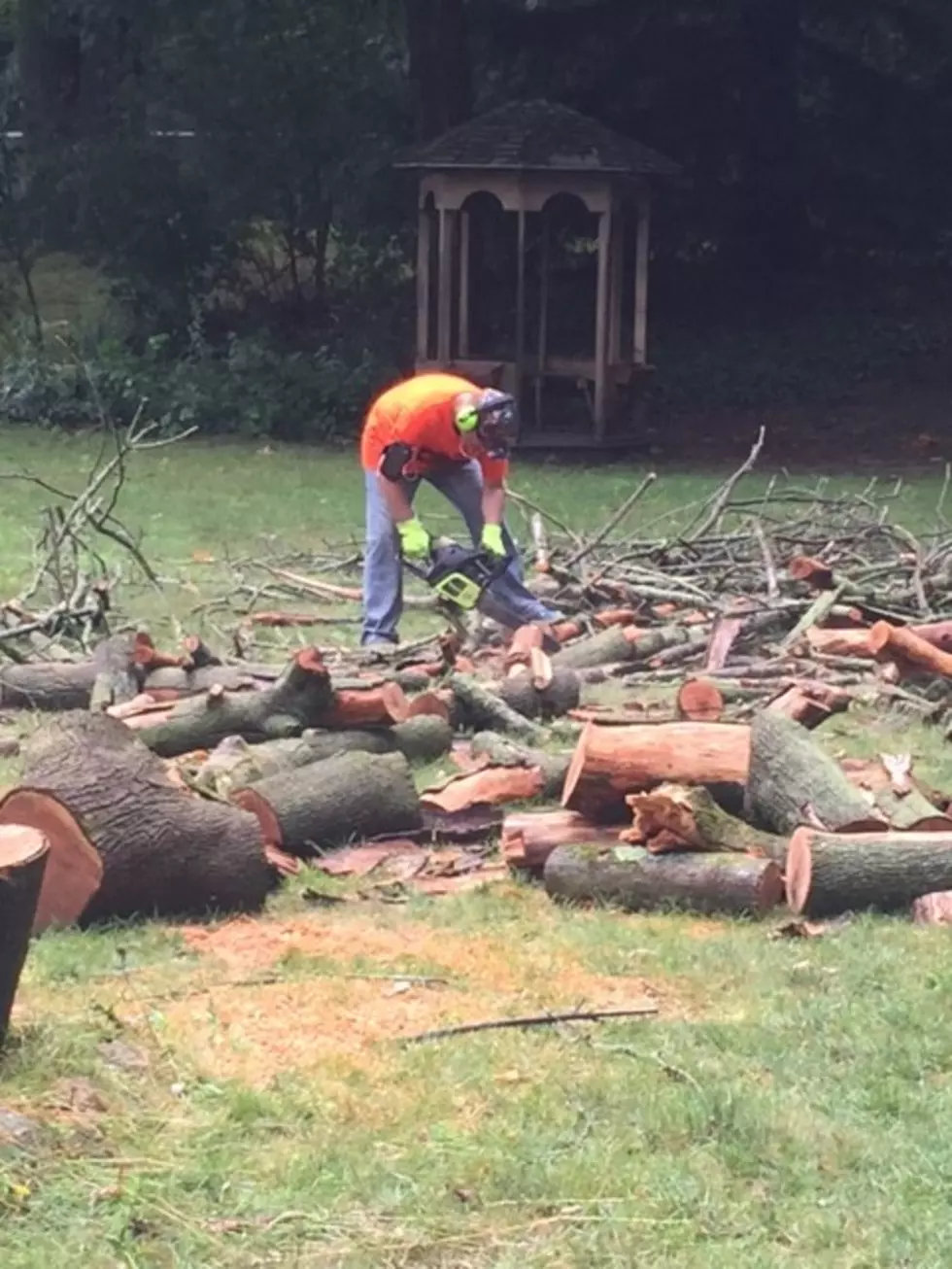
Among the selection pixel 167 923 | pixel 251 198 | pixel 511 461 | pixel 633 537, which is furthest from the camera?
pixel 251 198

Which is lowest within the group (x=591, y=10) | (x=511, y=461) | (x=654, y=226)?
(x=511, y=461)

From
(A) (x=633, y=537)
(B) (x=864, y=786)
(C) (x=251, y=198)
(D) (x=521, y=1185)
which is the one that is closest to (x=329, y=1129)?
(D) (x=521, y=1185)

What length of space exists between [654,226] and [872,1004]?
20.0 m

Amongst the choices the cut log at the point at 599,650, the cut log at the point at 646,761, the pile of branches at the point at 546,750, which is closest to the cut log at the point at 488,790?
the pile of branches at the point at 546,750

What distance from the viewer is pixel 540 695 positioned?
816cm

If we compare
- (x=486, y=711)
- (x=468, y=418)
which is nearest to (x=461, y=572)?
(x=468, y=418)

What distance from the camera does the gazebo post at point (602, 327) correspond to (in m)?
18.2

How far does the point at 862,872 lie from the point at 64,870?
7.26 feet

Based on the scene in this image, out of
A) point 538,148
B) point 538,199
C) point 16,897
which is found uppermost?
point 538,148

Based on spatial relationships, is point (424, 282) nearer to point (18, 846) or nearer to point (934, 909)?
point (934, 909)

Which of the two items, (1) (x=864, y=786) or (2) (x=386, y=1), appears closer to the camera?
(1) (x=864, y=786)

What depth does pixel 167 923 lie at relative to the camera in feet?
18.9

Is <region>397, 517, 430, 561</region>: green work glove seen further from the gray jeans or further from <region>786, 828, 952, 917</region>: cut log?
<region>786, 828, 952, 917</region>: cut log

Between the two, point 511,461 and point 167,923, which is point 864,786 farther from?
point 511,461
